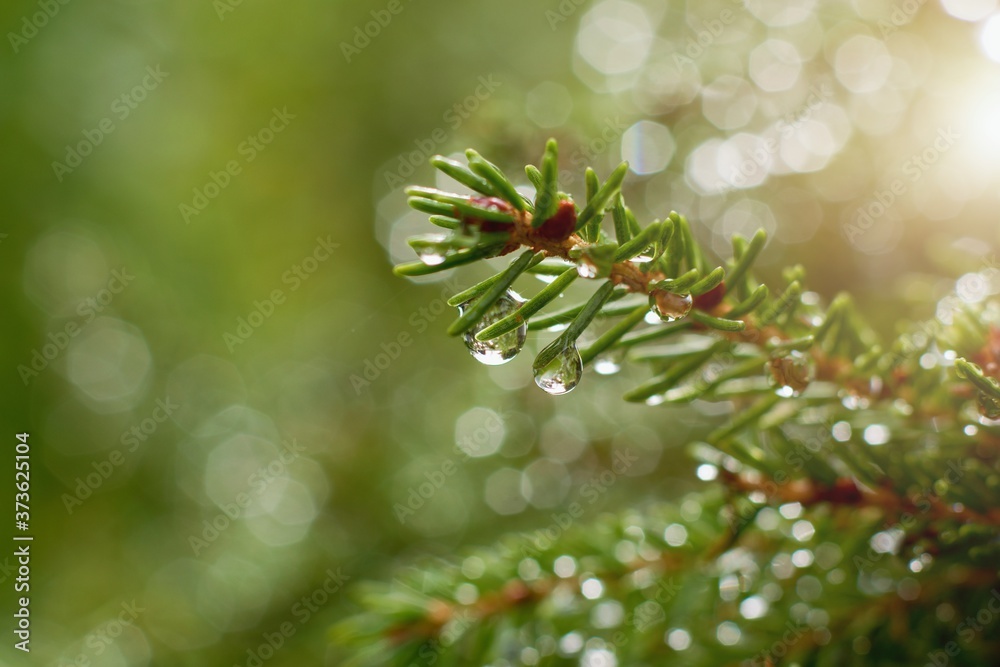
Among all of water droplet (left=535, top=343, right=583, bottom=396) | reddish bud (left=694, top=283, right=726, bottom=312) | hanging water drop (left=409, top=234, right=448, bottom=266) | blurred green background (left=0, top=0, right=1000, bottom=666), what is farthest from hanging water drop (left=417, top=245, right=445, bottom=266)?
blurred green background (left=0, top=0, right=1000, bottom=666)

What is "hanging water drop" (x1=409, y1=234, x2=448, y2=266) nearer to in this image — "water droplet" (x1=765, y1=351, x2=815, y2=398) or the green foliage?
the green foliage

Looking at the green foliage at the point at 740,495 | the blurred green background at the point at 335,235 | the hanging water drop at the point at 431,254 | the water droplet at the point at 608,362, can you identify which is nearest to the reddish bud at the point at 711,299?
the green foliage at the point at 740,495

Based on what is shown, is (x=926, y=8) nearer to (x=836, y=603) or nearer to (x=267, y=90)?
(x=836, y=603)

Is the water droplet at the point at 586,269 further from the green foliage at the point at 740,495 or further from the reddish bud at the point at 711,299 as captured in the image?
the reddish bud at the point at 711,299

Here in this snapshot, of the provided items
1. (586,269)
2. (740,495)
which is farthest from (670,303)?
(740,495)

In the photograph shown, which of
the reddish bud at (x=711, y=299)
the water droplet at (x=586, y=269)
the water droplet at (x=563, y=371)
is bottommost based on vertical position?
the reddish bud at (x=711, y=299)

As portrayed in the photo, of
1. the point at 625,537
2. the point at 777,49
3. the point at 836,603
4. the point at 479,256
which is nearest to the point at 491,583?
the point at 625,537

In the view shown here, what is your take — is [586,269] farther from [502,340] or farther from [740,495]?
[740,495]
